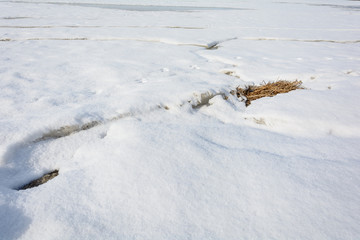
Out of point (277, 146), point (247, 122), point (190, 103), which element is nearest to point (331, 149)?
point (277, 146)

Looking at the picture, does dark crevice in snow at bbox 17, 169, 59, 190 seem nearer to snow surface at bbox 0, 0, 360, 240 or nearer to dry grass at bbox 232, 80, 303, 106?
snow surface at bbox 0, 0, 360, 240

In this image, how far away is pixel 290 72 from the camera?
226 centimetres

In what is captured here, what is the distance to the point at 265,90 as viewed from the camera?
6.05 feet

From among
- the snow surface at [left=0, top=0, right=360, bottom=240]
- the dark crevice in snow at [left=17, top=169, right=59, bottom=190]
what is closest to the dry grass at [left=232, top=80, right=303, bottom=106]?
the snow surface at [left=0, top=0, right=360, bottom=240]

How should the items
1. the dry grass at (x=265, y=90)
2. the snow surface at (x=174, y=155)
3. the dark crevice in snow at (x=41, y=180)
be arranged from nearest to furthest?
the snow surface at (x=174, y=155)
the dark crevice in snow at (x=41, y=180)
the dry grass at (x=265, y=90)

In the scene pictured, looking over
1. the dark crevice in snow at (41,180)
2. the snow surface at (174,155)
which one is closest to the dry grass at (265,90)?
the snow surface at (174,155)

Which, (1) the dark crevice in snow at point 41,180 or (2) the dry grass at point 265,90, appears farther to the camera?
(2) the dry grass at point 265,90

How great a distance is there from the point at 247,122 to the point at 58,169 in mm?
1062

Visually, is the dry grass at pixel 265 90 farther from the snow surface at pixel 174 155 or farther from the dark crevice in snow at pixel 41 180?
the dark crevice in snow at pixel 41 180

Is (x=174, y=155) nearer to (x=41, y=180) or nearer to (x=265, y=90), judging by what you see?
(x=41, y=180)

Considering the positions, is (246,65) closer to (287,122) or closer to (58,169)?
(287,122)

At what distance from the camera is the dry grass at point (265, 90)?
180cm

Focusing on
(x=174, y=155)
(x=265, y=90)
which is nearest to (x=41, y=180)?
(x=174, y=155)

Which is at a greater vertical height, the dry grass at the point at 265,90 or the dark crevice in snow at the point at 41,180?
the dry grass at the point at 265,90
